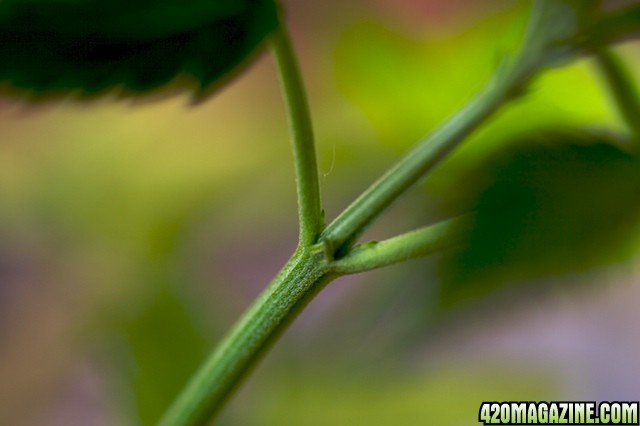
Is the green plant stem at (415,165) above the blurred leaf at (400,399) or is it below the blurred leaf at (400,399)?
above

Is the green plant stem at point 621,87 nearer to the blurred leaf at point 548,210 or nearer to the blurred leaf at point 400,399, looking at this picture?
the blurred leaf at point 548,210

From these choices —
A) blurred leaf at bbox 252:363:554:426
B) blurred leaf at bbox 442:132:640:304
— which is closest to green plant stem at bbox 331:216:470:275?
blurred leaf at bbox 442:132:640:304

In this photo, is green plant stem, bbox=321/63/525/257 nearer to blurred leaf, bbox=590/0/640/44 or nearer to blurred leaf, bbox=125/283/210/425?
blurred leaf, bbox=590/0/640/44

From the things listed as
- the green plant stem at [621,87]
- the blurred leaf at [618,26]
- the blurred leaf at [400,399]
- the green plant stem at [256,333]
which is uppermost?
the blurred leaf at [618,26]

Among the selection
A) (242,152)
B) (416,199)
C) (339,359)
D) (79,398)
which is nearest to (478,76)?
(416,199)

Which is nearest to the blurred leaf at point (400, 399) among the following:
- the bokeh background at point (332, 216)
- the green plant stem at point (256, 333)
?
the bokeh background at point (332, 216)

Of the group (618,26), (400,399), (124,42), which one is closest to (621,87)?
(618,26)
